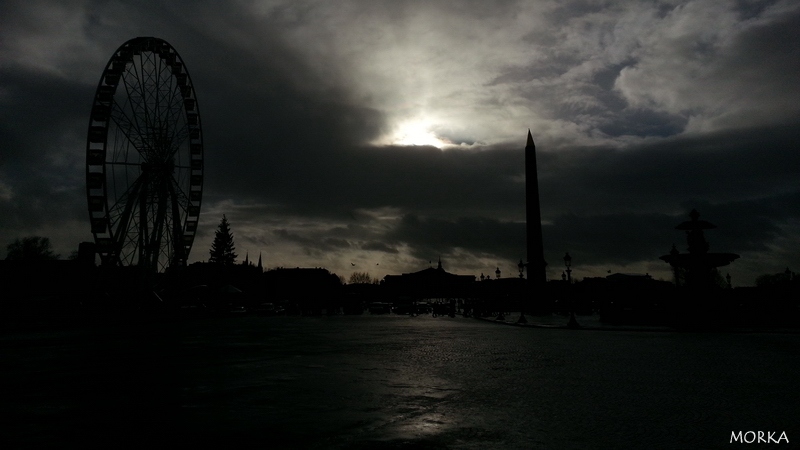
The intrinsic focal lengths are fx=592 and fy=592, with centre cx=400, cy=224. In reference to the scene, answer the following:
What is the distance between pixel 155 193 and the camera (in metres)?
40.2

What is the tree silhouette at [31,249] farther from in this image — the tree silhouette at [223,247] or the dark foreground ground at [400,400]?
the dark foreground ground at [400,400]

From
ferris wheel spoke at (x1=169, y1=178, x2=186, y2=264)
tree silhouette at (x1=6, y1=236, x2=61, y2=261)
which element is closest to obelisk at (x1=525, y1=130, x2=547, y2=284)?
ferris wheel spoke at (x1=169, y1=178, x2=186, y2=264)

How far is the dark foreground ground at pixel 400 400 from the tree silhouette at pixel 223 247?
4632 inches

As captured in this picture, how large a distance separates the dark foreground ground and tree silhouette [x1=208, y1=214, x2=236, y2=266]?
118 metres

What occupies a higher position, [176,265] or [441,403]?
[176,265]

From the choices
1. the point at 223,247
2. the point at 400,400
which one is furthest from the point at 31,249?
the point at 400,400

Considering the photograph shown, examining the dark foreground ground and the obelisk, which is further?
the obelisk

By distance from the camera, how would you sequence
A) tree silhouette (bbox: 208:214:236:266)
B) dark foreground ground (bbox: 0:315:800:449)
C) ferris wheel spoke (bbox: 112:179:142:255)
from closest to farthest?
dark foreground ground (bbox: 0:315:800:449) → ferris wheel spoke (bbox: 112:179:142:255) → tree silhouette (bbox: 208:214:236:266)

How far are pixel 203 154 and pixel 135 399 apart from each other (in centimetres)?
4136

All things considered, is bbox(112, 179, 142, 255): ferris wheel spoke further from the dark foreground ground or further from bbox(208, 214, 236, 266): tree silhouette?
bbox(208, 214, 236, 266): tree silhouette

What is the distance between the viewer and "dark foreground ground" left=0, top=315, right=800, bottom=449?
20.2 feet

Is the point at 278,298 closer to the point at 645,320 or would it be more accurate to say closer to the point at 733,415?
the point at 645,320

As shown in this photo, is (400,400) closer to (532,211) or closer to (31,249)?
(532,211)

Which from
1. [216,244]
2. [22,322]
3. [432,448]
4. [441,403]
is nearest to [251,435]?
[432,448]
